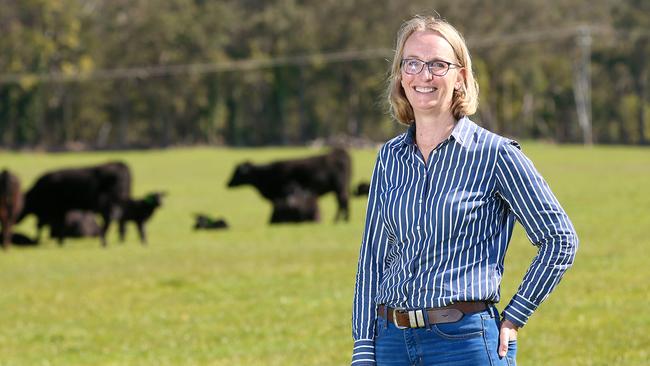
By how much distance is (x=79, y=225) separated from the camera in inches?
991

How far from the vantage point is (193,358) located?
10.3m

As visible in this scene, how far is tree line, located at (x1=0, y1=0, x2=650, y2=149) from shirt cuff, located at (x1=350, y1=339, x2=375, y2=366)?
89359 millimetres

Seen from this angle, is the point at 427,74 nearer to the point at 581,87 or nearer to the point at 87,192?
the point at 87,192

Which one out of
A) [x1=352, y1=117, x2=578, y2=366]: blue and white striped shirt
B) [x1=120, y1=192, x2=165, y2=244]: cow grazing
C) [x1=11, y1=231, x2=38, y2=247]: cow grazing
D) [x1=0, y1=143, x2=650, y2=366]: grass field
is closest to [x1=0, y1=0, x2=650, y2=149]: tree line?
[x1=11, y1=231, x2=38, y2=247]: cow grazing

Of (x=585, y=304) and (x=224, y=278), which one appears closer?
(x=585, y=304)

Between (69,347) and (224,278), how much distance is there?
5.23m

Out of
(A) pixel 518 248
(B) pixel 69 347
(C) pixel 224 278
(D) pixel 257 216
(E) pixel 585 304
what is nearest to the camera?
(B) pixel 69 347

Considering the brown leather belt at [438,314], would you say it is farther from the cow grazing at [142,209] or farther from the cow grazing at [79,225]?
the cow grazing at [79,225]

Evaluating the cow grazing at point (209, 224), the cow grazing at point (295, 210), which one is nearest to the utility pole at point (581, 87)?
the cow grazing at point (295, 210)

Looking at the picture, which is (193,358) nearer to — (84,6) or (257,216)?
(257,216)


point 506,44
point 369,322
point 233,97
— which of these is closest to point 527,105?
point 506,44

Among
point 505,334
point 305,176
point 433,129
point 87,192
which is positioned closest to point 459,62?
point 433,129

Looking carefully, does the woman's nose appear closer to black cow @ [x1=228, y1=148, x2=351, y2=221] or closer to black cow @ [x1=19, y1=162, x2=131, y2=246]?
black cow @ [x1=19, y1=162, x2=131, y2=246]

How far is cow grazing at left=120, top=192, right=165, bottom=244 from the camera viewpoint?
23.0 meters
